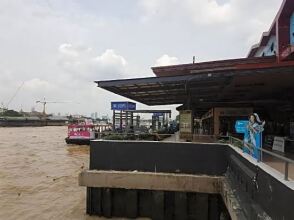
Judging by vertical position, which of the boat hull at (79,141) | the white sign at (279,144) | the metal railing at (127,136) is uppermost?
the metal railing at (127,136)

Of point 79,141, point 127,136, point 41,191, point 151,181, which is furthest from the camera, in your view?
point 79,141

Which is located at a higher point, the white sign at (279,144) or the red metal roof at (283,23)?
the red metal roof at (283,23)

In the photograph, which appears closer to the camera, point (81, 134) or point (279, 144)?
point (279, 144)

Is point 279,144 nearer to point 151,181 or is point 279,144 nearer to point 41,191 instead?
point 151,181

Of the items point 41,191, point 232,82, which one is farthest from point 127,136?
point 41,191

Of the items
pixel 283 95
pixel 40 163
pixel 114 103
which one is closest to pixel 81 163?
pixel 40 163

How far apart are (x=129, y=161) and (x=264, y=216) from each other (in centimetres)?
635

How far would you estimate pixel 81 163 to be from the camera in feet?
102

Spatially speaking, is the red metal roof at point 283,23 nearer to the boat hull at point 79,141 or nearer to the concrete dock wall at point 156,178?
the concrete dock wall at point 156,178

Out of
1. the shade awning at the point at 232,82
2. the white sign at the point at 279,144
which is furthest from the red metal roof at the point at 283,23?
the white sign at the point at 279,144

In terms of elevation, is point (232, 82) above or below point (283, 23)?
below

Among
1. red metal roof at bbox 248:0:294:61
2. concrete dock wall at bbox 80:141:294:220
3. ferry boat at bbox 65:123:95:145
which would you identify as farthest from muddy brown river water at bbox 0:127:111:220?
ferry boat at bbox 65:123:95:145

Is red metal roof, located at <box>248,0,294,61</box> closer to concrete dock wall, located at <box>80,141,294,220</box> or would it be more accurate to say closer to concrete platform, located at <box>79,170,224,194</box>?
concrete dock wall, located at <box>80,141,294,220</box>

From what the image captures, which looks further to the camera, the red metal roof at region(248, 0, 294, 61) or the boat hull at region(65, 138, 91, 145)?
the boat hull at region(65, 138, 91, 145)
